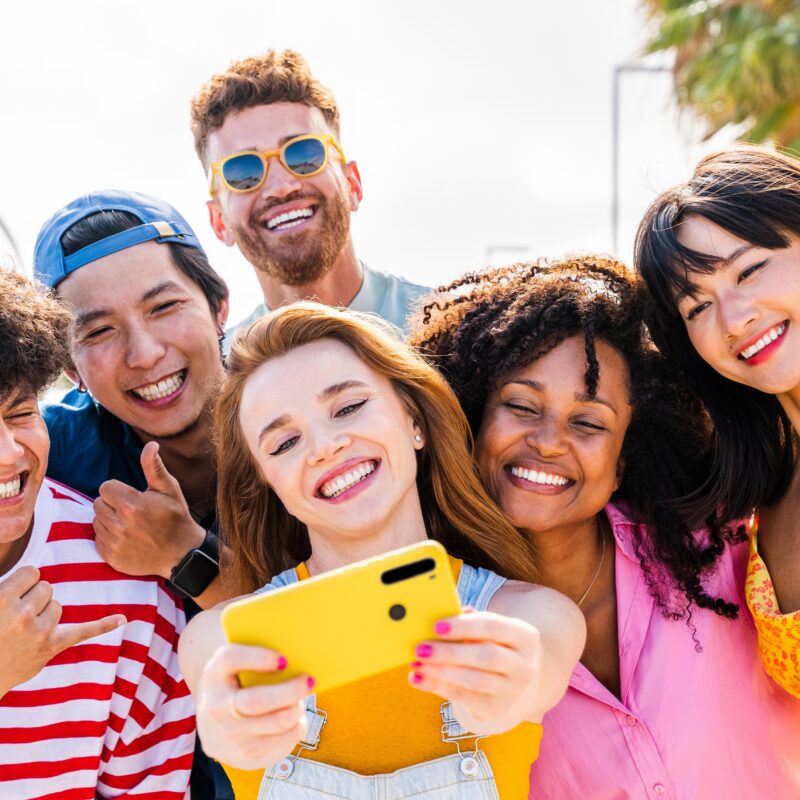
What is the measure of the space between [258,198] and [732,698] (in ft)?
10.3

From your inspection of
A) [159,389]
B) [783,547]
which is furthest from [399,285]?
[783,547]

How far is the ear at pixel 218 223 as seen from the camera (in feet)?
16.8

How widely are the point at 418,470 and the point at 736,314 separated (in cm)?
107

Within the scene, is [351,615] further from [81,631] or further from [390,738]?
[81,631]

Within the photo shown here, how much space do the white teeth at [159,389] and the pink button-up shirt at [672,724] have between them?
6.30 ft

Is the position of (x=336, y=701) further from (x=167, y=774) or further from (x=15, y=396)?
(x=15, y=396)

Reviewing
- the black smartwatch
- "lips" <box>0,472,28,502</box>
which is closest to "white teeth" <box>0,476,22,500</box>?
"lips" <box>0,472,28,502</box>

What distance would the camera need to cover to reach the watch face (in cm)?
304

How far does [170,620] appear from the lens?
3156 millimetres

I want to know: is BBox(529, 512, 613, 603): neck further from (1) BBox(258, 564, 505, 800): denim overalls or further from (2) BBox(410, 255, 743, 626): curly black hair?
(1) BBox(258, 564, 505, 800): denim overalls

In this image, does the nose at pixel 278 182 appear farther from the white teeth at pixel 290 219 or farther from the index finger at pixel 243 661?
the index finger at pixel 243 661

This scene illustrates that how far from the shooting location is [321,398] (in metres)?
2.62

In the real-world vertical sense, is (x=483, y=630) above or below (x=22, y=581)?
above

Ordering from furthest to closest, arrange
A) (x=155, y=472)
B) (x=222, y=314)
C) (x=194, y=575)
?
1. (x=222, y=314)
2. (x=155, y=472)
3. (x=194, y=575)
